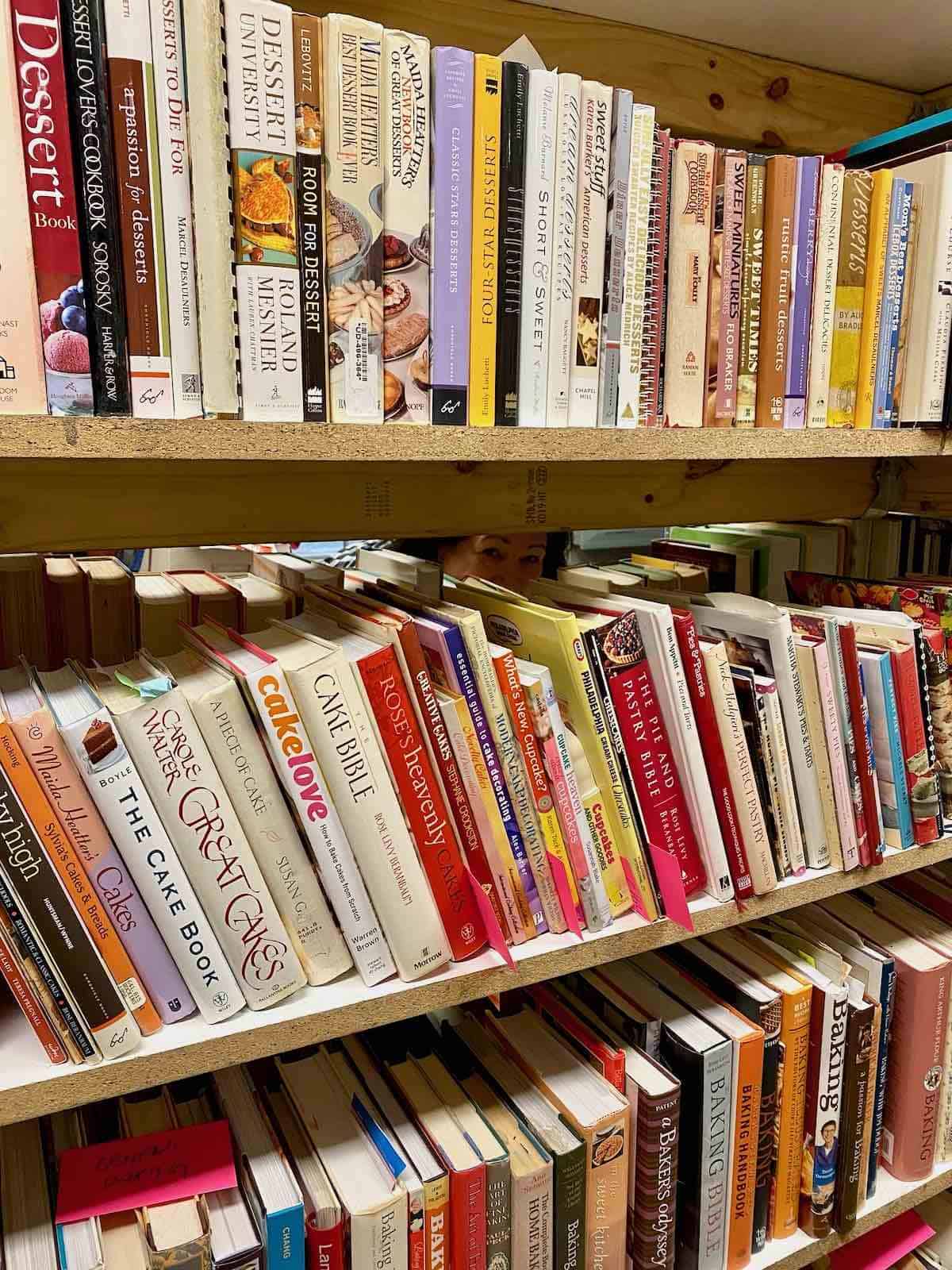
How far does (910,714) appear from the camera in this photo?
975 mm

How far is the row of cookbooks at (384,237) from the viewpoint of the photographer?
0.59 m

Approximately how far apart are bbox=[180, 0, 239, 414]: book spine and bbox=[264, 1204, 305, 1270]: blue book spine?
0.62 m

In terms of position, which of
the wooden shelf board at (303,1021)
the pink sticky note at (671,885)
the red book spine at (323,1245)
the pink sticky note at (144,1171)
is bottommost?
the red book spine at (323,1245)

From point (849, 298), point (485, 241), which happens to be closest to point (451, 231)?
point (485, 241)

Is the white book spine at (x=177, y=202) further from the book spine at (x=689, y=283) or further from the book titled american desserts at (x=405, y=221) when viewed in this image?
the book spine at (x=689, y=283)

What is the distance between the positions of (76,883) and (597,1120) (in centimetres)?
52

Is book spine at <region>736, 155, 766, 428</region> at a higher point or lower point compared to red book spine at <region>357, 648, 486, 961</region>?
higher

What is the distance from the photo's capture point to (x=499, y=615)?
0.88 metres

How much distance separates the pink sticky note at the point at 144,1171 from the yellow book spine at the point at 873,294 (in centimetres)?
92

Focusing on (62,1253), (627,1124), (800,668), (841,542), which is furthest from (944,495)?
(62,1253)

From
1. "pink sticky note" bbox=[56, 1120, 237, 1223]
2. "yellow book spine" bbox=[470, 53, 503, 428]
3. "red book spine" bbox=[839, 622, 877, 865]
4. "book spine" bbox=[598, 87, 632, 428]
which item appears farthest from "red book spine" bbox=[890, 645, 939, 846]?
"pink sticky note" bbox=[56, 1120, 237, 1223]

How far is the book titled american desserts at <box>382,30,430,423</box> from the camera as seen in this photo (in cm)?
67

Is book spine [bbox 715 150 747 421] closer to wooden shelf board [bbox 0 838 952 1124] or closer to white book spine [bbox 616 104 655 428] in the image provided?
white book spine [bbox 616 104 655 428]

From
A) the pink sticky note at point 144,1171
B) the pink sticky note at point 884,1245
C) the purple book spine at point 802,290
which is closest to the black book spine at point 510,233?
the purple book spine at point 802,290
